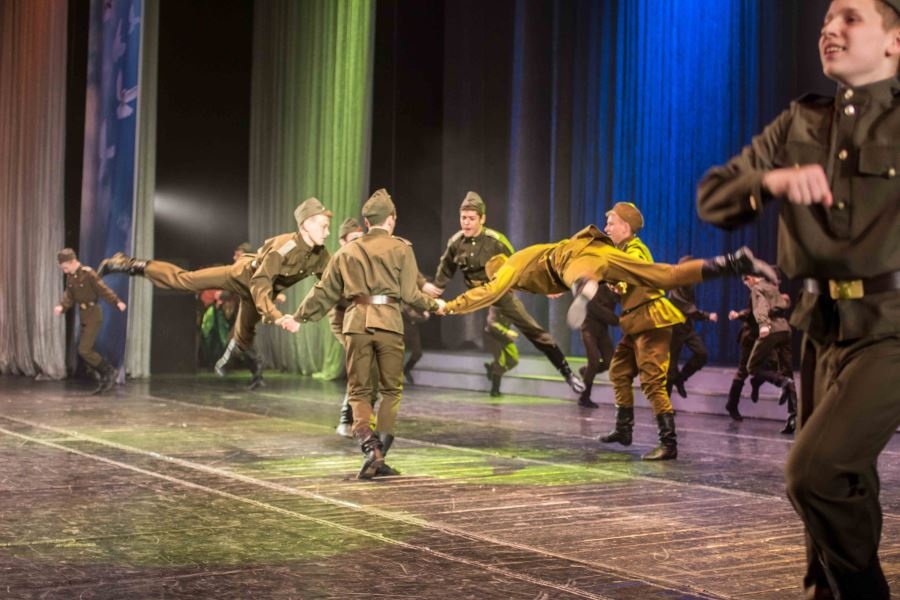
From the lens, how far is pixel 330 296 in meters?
7.41

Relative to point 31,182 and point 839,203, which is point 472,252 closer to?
point 839,203

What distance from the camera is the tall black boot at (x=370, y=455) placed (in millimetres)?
7184

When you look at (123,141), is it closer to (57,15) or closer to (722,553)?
(57,15)

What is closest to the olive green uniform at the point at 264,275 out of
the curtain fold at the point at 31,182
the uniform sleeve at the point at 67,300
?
the uniform sleeve at the point at 67,300

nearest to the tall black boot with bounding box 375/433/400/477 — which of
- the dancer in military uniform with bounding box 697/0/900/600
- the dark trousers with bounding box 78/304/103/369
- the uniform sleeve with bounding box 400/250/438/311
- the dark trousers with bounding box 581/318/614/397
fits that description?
the uniform sleeve with bounding box 400/250/438/311

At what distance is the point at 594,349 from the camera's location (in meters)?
12.0

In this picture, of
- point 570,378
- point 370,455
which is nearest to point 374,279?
point 370,455

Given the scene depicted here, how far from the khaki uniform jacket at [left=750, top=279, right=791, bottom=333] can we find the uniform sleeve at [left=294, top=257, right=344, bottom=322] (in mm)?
4379

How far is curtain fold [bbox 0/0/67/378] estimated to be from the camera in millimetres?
16875

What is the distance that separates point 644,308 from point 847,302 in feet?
16.5

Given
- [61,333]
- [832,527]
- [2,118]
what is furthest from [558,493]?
[2,118]

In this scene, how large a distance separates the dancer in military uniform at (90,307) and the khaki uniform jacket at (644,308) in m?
7.58

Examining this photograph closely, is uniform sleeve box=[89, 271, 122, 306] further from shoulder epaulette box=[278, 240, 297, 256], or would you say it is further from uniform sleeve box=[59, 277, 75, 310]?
shoulder epaulette box=[278, 240, 297, 256]

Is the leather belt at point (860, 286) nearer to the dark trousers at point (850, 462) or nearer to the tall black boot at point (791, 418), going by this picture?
the dark trousers at point (850, 462)
